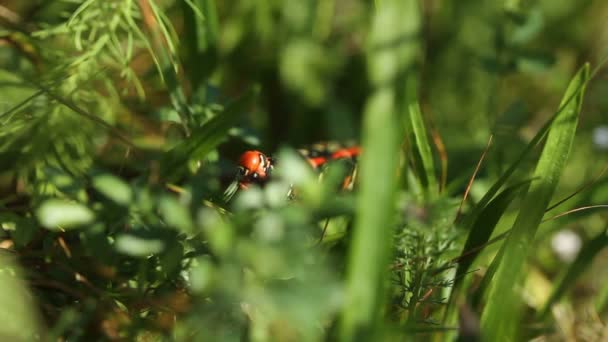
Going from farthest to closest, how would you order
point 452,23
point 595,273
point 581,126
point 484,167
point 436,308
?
point 452,23 → point 581,126 → point 595,273 → point 484,167 → point 436,308

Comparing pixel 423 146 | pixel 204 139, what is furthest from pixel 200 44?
pixel 423 146

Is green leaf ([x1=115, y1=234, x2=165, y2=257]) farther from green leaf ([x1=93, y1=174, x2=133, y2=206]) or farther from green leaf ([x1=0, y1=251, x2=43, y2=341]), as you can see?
green leaf ([x1=0, y1=251, x2=43, y2=341])

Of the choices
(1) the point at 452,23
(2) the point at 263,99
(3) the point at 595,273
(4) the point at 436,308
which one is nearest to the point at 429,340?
(4) the point at 436,308

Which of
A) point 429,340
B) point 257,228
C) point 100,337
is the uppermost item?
point 257,228

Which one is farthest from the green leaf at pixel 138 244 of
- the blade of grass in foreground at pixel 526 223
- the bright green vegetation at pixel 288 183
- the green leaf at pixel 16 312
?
the blade of grass in foreground at pixel 526 223

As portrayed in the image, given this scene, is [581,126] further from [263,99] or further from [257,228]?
[257,228]

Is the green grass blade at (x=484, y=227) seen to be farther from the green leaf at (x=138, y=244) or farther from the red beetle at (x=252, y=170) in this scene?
the green leaf at (x=138, y=244)

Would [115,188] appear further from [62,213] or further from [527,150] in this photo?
[527,150]
